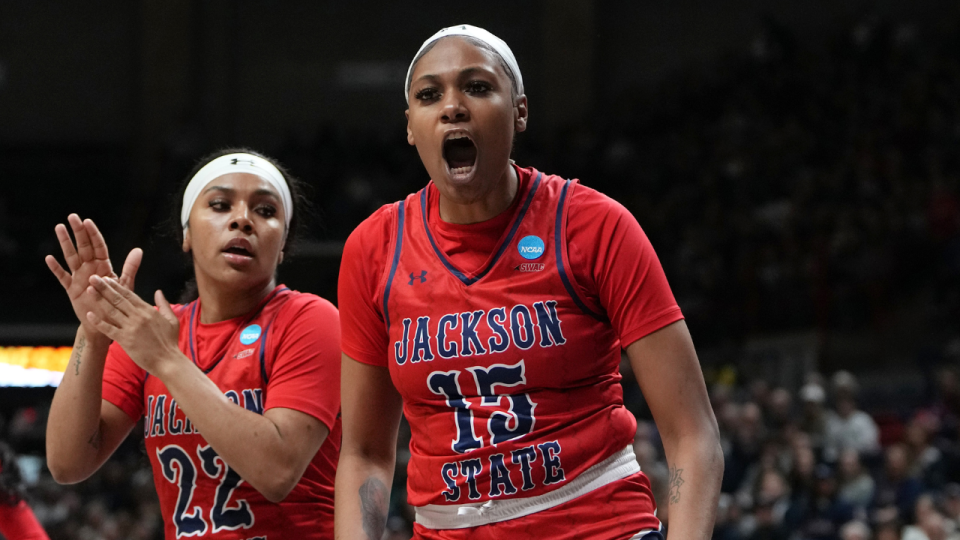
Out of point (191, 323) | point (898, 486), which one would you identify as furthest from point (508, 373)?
point (898, 486)

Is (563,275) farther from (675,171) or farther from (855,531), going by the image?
(675,171)

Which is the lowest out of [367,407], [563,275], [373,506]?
[373,506]

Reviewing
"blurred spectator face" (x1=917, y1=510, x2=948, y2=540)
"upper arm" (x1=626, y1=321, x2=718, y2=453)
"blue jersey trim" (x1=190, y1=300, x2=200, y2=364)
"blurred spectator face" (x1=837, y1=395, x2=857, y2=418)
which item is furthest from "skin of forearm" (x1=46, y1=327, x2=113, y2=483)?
"blurred spectator face" (x1=837, y1=395, x2=857, y2=418)

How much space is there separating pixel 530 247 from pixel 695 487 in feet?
2.11

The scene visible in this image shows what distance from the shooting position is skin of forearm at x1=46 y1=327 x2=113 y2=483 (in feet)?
9.45

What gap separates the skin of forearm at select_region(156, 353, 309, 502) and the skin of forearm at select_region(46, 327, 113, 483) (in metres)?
0.36

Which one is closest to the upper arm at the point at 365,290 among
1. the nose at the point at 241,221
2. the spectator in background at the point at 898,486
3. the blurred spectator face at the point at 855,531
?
the nose at the point at 241,221

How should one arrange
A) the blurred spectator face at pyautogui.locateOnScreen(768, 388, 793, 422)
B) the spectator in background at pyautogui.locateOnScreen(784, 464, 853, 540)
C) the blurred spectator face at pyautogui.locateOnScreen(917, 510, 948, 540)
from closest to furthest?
the blurred spectator face at pyautogui.locateOnScreen(917, 510, 948, 540) < the spectator in background at pyautogui.locateOnScreen(784, 464, 853, 540) < the blurred spectator face at pyautogui.locateOnScreen(768, 388, 793, 422)

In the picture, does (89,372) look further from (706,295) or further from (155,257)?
(155,257)

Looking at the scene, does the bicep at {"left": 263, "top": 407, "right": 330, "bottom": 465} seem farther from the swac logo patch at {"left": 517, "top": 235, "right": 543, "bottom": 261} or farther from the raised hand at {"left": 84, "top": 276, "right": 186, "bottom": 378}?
the swac logo patch at {"left": 517, "top": 235, "right": 543, "bottom": 261}

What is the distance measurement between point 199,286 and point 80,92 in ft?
51.8

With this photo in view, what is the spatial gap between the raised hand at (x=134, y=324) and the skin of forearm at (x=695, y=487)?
1268 mm

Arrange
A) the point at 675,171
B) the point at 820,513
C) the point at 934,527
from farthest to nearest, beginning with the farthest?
the point at 675,171, the point at 820,513, the point at 934,527

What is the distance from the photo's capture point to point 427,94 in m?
2.44
